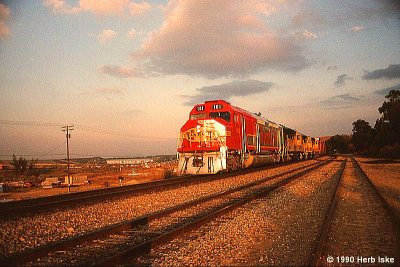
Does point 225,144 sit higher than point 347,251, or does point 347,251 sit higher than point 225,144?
point 225,144

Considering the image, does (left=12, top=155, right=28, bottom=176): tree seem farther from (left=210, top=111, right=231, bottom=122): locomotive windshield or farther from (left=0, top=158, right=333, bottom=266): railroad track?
(left=0, top=158, right=333, bottom=266): railroad track

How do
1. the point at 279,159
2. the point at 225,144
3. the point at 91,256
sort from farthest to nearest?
1. the point at 279,159
2. the point at 225,144
3. the point at 91,256

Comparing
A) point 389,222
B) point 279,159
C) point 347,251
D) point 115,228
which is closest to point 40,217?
point 115,228

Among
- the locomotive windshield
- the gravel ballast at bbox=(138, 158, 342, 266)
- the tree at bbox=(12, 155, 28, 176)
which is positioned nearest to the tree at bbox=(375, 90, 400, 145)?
the locomotive windshield

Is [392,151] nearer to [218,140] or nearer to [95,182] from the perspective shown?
[218,140]

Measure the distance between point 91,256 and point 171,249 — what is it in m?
1.29

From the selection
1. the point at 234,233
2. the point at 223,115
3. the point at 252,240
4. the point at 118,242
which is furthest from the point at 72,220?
the point at 223,115

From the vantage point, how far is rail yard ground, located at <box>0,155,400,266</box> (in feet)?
14.2

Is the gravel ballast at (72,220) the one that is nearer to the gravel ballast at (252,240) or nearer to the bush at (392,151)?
the gravel ballast at (252,240)

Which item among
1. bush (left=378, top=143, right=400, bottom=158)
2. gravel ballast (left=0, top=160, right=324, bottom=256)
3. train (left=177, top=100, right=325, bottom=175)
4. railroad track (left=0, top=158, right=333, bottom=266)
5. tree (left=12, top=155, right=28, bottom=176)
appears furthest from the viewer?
bush (left=378, top=143, right=400, bottom=158)

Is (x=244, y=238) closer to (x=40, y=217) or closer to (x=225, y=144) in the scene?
(x=40, y=217)

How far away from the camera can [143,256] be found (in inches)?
173

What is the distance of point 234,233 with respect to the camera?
562 centimetres

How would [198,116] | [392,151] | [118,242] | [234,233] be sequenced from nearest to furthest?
[118,242], [234,233], [198,116], [392,151]
